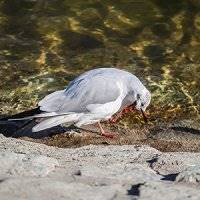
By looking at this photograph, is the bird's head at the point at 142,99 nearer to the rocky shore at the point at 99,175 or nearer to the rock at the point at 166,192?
the rocky shore at the point at 99,175

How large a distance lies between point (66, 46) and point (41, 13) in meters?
1.61

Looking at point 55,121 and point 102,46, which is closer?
point 55,121

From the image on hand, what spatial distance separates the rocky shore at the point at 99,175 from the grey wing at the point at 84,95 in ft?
3.22

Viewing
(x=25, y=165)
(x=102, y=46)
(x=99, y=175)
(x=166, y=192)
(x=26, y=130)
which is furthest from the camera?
(x=102, y=46)

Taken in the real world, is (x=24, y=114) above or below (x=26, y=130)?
above

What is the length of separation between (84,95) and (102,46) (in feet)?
12.5

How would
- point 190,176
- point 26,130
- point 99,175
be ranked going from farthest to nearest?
point 26,130 → point 99,175 → point 190,176

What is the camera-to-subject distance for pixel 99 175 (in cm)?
551

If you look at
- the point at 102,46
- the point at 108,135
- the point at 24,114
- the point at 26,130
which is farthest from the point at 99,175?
the point at 102,46

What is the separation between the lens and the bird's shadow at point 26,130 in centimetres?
826

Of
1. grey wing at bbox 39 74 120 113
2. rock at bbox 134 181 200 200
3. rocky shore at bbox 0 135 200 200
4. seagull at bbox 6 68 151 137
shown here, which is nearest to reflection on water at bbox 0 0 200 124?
seagull at bbox 6 68 151 137

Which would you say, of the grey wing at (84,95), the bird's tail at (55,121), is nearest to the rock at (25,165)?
the bird's tail at (55,121)

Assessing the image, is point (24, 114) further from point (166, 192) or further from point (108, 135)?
point (166, 192)

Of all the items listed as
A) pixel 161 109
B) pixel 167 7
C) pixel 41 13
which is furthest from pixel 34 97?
pixel 167 7
